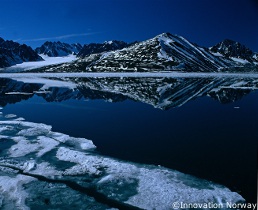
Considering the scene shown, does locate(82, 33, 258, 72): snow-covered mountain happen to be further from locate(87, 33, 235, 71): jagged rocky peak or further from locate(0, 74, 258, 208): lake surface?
locate(0, 74, 258, 208): lake surface

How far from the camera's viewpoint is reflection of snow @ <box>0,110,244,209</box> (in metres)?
6.99

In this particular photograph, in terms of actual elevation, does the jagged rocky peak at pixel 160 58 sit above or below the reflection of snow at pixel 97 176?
above

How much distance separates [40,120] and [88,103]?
21.7 feet

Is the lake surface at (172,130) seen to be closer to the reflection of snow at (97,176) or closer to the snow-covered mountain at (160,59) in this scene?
the reflection of snow at (97,176)

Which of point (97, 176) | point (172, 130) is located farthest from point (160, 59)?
point (97, 176)

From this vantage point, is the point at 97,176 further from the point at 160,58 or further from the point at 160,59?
the point at 160,58

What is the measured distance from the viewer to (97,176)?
8.27 meters

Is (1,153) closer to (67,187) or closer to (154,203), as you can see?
(67,187)

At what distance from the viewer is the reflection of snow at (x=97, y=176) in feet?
22.9

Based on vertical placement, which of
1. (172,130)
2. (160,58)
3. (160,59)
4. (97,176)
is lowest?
(97,176)

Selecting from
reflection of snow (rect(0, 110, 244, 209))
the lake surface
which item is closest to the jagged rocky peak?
the lake surface

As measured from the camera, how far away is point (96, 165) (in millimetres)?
9062

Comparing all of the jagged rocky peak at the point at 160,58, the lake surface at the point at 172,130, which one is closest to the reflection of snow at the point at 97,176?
the lake surface at the point at 172,130

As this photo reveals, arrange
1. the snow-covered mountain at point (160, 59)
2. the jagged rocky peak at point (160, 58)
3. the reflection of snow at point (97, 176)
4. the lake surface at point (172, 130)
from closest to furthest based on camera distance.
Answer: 1. the reflection of snow at point (97, 176)
2. the lake surface at point (172, 130)
3. the snow-covered mountain at point (160, 59)
4. the jagged rocky peak at point (160, 58)
